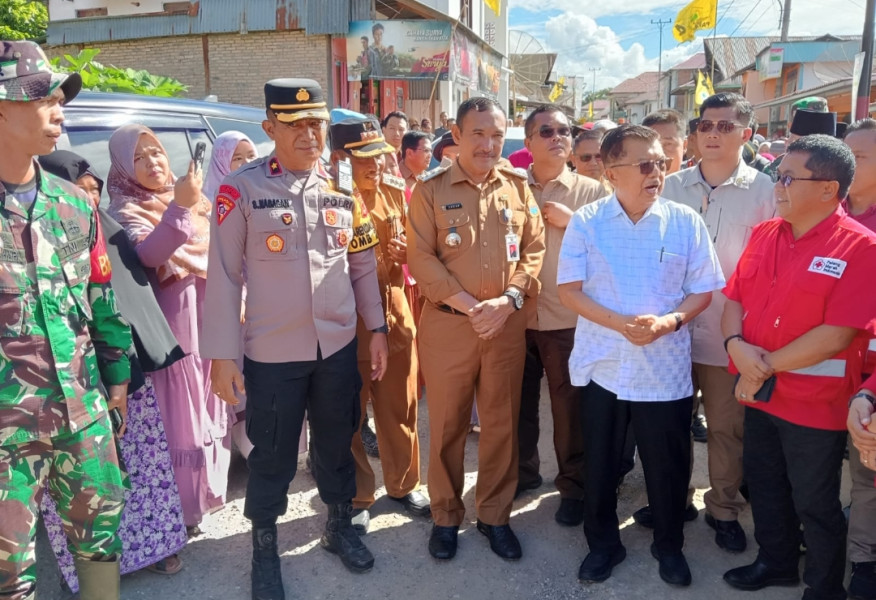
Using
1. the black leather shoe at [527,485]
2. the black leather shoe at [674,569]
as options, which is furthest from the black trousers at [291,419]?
the black leather shoe at [674,569]

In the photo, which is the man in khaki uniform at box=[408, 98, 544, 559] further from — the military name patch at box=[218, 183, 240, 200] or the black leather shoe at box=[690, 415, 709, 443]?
the black leather shoe at box=[690, 415, 709, 443]

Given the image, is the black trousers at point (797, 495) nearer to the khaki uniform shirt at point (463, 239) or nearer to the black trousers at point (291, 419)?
the khaki uniform shirt at point (463, 239)

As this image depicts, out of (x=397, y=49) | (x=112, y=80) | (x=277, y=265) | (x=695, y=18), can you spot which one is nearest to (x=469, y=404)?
(x=277, y=265)

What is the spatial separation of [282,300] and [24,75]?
3.61 feet

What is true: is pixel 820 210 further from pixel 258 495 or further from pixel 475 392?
pixel 258 495

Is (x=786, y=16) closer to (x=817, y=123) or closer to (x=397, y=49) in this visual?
(x=397, y=49)

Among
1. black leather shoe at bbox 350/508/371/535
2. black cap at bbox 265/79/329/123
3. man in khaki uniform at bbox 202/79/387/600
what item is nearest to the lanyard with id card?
man in khaki uniform at bbox 202/79/387/600

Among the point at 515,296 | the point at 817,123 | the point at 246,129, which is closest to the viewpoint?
the point at 515,296

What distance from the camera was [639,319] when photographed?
2.43 metres

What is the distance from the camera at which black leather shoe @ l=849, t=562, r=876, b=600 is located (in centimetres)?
252

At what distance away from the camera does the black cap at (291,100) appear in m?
2.37

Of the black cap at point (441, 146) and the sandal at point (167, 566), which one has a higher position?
the black cap at point (441, 146)

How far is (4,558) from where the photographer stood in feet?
6.11

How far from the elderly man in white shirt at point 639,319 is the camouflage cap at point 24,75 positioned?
1909mm
